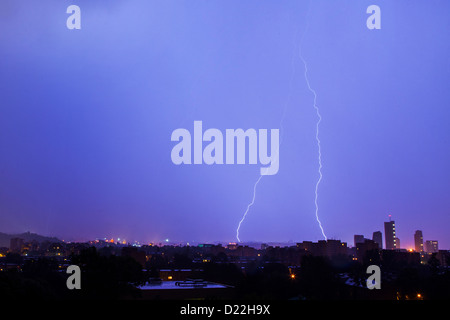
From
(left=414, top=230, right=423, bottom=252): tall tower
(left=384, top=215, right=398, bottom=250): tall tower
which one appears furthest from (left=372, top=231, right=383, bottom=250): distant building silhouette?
(left=414, top=230, right=423, bottom=252): tall tower

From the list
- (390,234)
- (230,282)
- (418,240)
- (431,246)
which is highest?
(230,282)

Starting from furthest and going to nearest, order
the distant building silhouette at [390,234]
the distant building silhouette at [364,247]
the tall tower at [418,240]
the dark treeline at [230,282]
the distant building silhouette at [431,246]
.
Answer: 1. the distant building silhouette at [431,246]
2. the tall tower at [418,240]
3. the distant building silhouette at [390,234]
4. the distant building silhouette at [364,247]
5. the dark treeline at [230,282]

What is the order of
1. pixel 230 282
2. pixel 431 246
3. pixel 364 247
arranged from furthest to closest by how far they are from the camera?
1. pixel 431 246
2. pixel 364 247
3. pixel 230 282

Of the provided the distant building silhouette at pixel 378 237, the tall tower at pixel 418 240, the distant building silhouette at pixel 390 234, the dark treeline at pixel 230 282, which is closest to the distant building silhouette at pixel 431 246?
Result: the tall tower at pixel 418 240

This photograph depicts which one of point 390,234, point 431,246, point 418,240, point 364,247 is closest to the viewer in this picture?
point 364,247

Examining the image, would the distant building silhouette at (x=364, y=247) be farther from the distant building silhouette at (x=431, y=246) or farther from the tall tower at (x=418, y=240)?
the distant building silhouette at (x=431, y=246)

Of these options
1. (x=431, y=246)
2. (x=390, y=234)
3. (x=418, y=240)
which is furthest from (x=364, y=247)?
(x=431, y=246)

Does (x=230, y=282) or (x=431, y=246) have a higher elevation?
(x=230, y=282)

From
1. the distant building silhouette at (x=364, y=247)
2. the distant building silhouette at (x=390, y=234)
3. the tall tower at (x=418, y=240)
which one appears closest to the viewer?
the distant building silhouette at (x=364, y=247)

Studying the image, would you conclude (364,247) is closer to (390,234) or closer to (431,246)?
(390,234)

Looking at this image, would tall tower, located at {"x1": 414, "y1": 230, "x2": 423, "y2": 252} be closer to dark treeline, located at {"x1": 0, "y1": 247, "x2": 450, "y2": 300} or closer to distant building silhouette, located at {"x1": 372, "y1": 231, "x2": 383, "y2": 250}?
distant building silhouette, located at {"x1": 372, "y1": 231, "x2": 383, "y2": 250}
